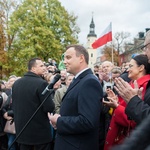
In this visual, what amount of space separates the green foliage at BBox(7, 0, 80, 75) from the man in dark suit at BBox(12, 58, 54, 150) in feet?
76.9

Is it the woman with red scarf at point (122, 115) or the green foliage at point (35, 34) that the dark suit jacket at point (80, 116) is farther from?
the green foliage at point (35, 34)

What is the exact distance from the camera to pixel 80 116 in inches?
105

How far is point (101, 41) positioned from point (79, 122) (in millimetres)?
5884

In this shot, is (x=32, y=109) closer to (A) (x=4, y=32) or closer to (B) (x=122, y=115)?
(B) (x=122, y=115)

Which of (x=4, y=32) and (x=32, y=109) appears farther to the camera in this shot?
(x=4, y=32)

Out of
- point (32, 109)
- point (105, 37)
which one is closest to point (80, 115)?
point (32, 109)

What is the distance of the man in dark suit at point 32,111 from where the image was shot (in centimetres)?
407

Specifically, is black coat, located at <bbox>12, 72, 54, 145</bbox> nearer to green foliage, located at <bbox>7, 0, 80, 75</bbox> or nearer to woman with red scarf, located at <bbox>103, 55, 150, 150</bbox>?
woman with red scarf, located at <bbox>103, 55, 150, 150</bbox>

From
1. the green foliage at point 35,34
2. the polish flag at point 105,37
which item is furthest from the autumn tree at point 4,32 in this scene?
the polish flag at point 105,37

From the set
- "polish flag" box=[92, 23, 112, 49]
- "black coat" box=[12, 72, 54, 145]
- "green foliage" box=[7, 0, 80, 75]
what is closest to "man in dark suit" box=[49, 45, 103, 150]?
"black coat" box=[12, 72, 54, 145]

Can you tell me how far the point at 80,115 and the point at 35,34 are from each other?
27.9 meters

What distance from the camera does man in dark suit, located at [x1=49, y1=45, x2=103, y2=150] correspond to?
106 inches

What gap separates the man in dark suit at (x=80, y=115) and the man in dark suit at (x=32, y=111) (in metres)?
1.21

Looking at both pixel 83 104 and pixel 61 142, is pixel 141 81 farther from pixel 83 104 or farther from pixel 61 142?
pixel 61 142
